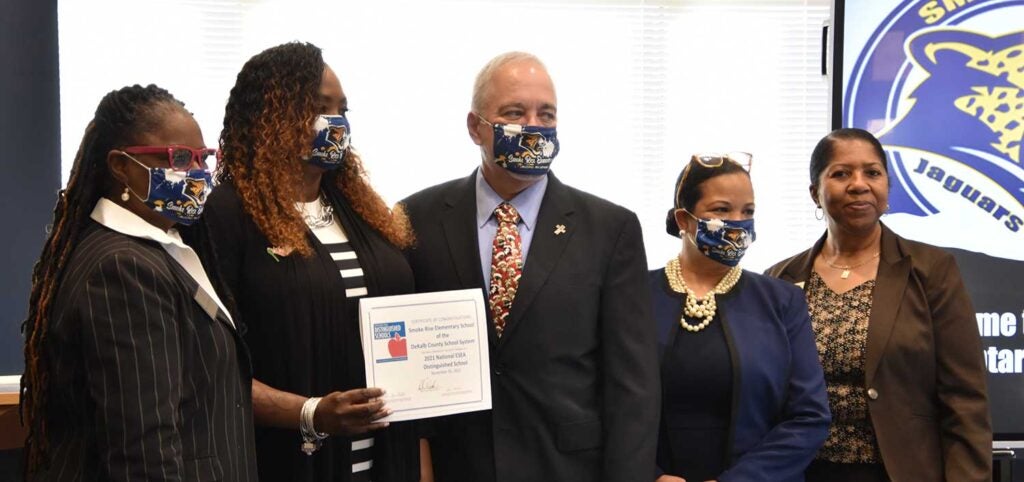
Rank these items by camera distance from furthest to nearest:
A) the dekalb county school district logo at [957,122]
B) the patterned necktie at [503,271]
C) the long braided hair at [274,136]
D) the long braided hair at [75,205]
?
the dekalb county school district logo at [957,122] < the patterned necktie at [503,271] < the long braided hair at [274,136] < the long braided hair at [75,205]

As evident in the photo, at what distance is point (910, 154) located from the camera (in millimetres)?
3824

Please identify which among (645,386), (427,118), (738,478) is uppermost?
(427,118)

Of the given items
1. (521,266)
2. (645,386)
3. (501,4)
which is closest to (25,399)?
(521,266)

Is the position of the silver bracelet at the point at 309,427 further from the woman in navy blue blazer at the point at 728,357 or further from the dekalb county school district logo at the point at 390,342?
the woman in navy blue blazer at the point at 728,357

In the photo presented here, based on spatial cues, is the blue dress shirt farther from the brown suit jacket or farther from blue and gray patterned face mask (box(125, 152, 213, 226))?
the brown suit jacket

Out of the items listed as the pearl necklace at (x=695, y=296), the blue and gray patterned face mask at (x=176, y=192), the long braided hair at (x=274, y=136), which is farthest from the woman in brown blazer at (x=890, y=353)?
the blue and gray patterned face mask at (x=176, y=192)

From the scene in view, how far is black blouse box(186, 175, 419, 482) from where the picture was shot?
2336 millimetres

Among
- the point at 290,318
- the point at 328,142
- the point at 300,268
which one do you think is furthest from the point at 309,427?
the point at 328,142

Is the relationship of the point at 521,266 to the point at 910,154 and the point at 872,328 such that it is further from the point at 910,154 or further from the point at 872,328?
the point at 910,154

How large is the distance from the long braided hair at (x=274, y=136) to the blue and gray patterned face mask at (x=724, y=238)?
0.84 meters

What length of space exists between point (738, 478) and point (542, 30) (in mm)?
3192

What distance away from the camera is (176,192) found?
2.04m

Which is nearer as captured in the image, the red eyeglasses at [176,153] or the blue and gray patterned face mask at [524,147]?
the red eyeglasses at [176,153]

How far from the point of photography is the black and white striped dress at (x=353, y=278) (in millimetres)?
2430
